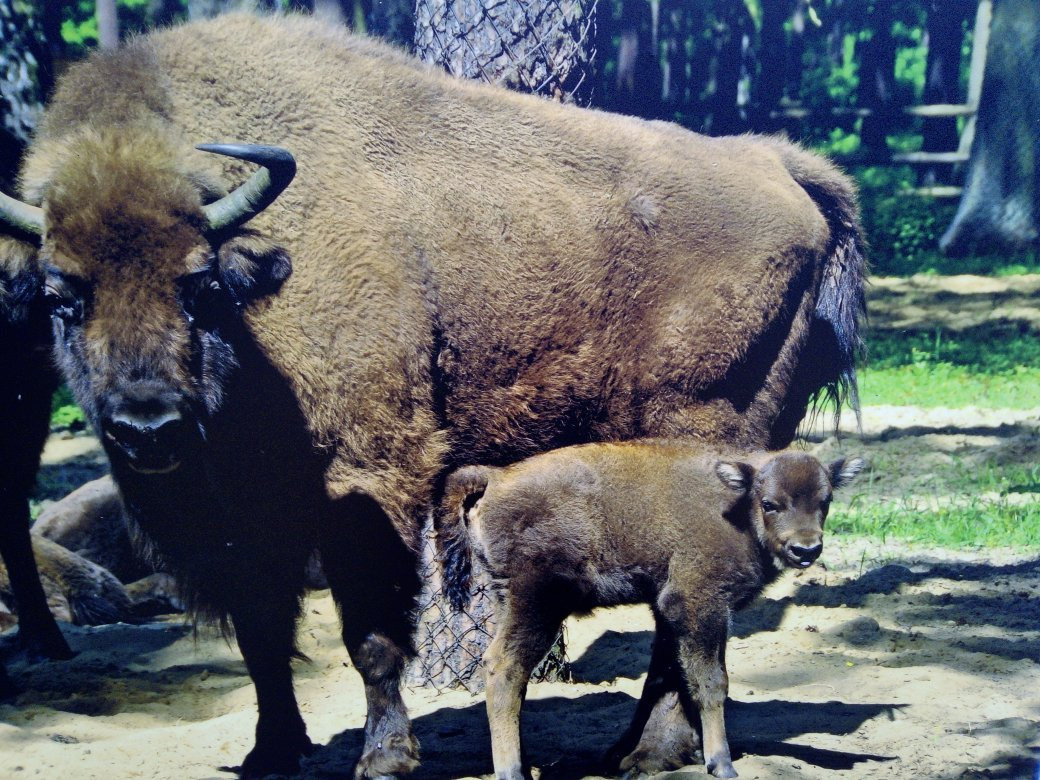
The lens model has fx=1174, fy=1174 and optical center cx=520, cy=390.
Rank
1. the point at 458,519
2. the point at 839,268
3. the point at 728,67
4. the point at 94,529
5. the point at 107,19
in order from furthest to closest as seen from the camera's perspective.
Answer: the point at 728,67 < the point at 107,19 < the point at 94,529 < the point at 839,268 < the point at 458,519

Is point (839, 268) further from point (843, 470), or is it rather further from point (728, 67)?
point (728, 67)

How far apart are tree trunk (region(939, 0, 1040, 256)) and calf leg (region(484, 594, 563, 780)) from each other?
12286 mm

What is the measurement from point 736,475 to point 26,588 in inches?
149

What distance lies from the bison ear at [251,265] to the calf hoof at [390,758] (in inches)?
62.7

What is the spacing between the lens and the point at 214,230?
12.2ft

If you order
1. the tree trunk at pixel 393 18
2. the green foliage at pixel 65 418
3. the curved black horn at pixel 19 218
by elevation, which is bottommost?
A: the green foliage at pixel 65 418

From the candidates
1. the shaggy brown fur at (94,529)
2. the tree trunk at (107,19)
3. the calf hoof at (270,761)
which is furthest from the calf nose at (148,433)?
the tree trunk at (107,19)

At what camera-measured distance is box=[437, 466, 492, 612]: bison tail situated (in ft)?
13.5

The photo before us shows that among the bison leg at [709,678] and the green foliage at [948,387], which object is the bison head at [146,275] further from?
the green foliage at [948,387]

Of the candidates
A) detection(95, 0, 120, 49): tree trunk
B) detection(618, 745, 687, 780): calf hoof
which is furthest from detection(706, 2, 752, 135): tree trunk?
detection(618, 745, 687, 780): calf hoof

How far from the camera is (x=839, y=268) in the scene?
5035 mm

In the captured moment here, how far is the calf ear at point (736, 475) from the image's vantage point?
380 centimetres

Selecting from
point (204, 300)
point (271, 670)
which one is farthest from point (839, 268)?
point (271, 670)

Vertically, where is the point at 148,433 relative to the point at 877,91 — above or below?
below
